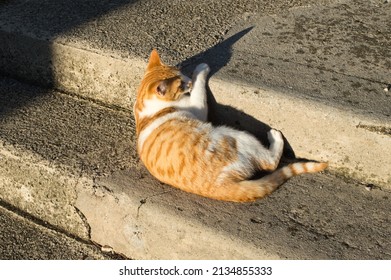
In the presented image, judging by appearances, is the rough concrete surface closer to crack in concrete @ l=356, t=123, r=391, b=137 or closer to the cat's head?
the cat's head

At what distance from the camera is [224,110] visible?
9.09 feet

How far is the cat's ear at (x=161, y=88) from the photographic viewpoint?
2.60 m

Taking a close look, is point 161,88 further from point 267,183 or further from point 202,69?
point 267,183

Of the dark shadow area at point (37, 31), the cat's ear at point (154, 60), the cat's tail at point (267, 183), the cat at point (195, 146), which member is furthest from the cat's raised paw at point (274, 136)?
the dark shadow area at point (37, 31)

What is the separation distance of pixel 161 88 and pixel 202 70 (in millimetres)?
276

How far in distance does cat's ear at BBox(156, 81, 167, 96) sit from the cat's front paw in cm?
22

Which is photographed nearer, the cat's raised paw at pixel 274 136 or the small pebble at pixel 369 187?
the small pebble at pixel 369 187

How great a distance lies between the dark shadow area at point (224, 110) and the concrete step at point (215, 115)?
0.03 feet

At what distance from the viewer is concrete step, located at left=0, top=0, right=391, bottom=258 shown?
2.31m

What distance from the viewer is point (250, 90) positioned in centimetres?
263

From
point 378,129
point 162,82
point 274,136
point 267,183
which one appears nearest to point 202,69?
point 162,82

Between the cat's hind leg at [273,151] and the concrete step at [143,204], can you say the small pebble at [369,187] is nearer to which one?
the concrete step at [143,204]
